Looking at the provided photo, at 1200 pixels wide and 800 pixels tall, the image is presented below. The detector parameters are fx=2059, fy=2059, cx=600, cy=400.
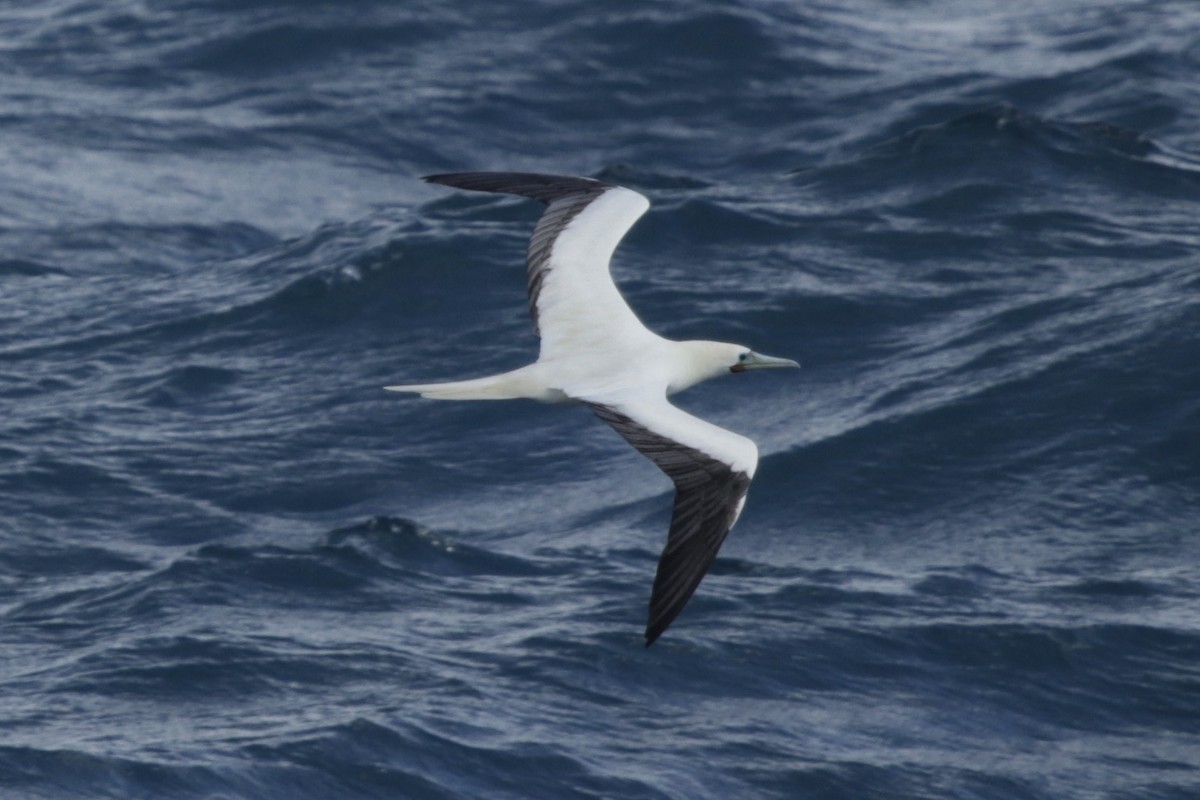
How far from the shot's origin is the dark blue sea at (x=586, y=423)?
34.3ft

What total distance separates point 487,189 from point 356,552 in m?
2.64

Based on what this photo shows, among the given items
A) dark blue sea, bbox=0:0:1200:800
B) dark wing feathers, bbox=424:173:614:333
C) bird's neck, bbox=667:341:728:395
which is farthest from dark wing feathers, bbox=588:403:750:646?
dark blue sea, bbox=0:0:1200:800

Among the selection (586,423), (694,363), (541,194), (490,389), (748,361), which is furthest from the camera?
(586,423)

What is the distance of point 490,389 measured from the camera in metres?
9.05

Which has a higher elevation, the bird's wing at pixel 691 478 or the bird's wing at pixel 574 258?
the bird's wing at pixel 574 258

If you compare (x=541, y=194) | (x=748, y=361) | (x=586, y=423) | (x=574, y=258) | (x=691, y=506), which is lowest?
(x=586, y=423)

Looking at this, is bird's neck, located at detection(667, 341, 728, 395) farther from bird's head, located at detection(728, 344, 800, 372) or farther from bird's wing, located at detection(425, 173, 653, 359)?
bird's wing, located at detection(425, 173, 653, 359)

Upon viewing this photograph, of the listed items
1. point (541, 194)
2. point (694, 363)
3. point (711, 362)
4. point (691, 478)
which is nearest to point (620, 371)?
point (694, 363)

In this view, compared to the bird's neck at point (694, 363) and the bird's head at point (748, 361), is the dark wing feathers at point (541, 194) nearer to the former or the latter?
the bird's neck at point (694, 363)

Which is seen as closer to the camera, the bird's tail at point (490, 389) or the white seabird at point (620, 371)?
the white seabird at point (620, 371)

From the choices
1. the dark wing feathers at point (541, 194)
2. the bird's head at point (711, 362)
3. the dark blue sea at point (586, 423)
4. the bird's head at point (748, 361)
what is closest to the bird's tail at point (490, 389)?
the bird's head at point (711, 362)

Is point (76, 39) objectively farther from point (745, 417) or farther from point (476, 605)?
point (476, 605)

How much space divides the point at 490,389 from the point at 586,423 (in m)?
4.83

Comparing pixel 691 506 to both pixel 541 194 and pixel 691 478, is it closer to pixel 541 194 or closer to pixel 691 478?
pixel 691 478
